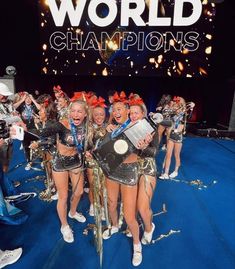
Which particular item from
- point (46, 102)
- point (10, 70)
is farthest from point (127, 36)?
point (46, 102)

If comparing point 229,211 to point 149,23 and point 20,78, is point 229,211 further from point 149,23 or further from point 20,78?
point 20,78

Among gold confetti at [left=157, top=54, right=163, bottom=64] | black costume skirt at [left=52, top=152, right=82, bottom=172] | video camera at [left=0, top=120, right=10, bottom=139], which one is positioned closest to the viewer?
video camera at [left=0, top=120, right=10, bottom=139]

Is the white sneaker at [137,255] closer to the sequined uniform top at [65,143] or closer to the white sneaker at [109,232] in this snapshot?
the white sneaker at [109,232]

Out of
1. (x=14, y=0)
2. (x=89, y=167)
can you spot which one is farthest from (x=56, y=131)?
(x=14, y=0)

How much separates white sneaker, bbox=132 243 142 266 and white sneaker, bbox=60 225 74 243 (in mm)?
746

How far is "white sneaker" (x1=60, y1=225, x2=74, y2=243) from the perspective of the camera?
261 cm

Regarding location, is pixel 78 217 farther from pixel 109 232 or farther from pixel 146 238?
pixel 146 238

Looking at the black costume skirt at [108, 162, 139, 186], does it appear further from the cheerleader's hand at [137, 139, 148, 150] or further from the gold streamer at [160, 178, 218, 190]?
the gold streamer at [160, 178, 218, 190]

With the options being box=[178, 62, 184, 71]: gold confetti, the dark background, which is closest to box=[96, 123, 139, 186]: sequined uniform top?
box=[178, 62, 184, 71]: gold confetti

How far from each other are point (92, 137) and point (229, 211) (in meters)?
2.34

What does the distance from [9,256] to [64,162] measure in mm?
1089

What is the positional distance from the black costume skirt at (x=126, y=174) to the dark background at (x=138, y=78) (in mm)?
6995

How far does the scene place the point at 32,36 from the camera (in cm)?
817

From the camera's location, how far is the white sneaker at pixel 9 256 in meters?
2.27
